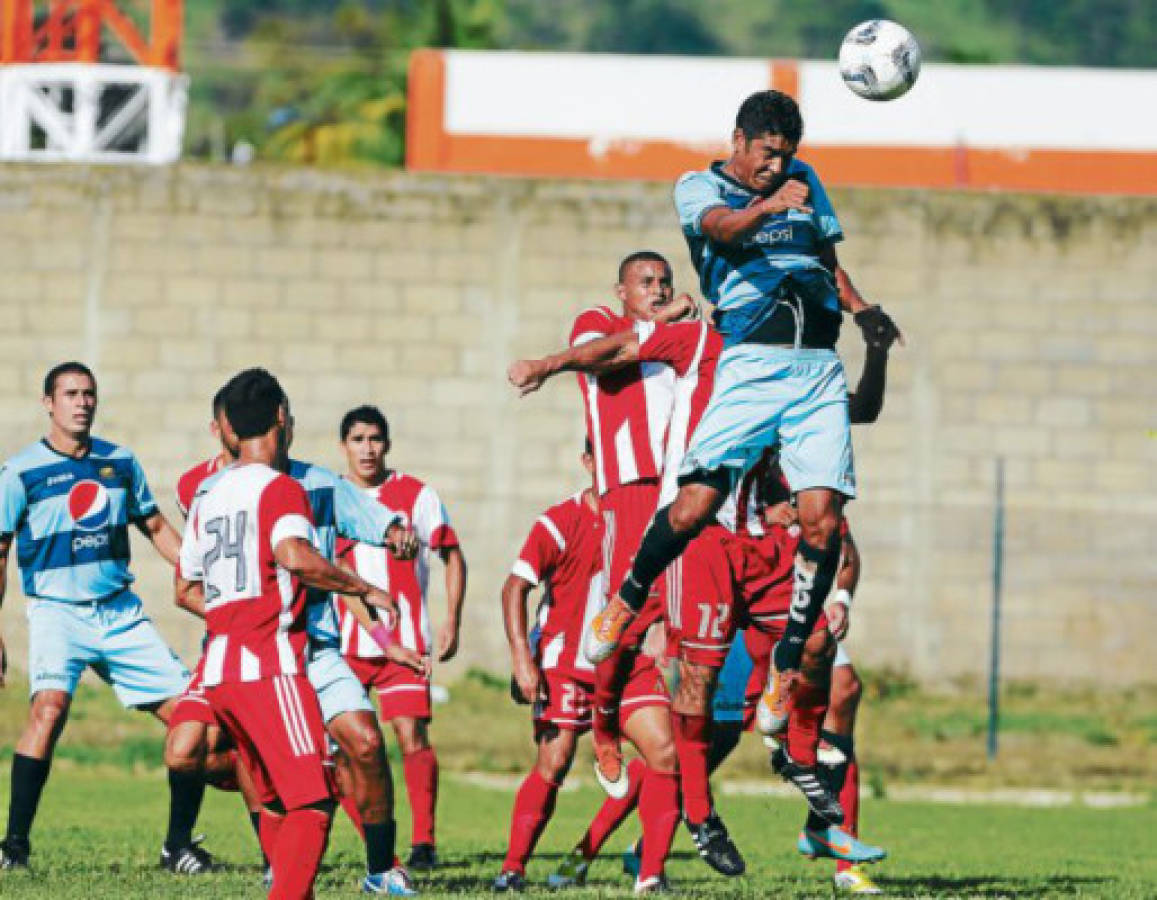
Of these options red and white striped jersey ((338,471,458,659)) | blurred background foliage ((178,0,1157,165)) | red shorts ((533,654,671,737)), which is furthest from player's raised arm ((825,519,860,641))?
blurred background foliage ((178,0,1157,165))

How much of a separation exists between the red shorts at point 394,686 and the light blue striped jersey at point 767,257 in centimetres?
379

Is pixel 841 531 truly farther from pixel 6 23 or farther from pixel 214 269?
pixel 6 23

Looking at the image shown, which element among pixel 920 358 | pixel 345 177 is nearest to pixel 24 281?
pixel 345 177

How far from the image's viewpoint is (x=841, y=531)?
10.5m

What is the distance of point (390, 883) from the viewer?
1137 cm

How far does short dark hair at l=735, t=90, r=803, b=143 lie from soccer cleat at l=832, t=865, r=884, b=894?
3.74 metres

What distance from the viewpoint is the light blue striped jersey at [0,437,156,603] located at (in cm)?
1294

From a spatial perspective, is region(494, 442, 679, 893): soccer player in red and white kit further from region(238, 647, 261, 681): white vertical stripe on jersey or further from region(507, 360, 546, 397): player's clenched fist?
region(238, 647, 261, 681): white vertical stripe on jersey

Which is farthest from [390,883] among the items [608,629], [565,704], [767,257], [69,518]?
[767,257]

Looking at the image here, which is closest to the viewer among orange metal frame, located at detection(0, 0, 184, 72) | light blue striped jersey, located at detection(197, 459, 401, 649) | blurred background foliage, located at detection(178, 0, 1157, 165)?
light blue striped jersey, located at detection(197, 459, 401, 649)

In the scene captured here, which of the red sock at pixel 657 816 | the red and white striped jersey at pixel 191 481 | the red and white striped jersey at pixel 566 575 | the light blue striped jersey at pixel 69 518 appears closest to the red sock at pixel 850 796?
the red sock at pixel 657 816

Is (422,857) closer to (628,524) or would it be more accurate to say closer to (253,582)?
(628,524)

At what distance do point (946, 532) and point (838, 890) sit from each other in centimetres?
1081

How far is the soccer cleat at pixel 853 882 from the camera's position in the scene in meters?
11.5
